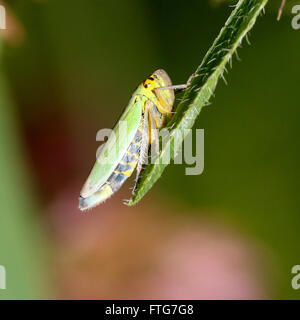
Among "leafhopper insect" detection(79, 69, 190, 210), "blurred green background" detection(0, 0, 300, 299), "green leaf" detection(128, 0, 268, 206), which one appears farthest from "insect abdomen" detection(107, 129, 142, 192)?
"green leaf" detection(128, 0, 268, 206)

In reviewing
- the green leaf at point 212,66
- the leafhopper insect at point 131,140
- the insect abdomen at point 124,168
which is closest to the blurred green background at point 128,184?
the leafhopper insect at point 131,140

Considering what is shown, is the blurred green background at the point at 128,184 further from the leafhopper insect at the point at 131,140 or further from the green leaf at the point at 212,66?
the green leaf at the point at 212,66

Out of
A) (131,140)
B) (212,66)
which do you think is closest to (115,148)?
(131,140)

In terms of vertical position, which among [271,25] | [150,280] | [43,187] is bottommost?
[150,280]

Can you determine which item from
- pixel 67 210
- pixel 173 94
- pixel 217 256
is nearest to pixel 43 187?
pixel 67 210

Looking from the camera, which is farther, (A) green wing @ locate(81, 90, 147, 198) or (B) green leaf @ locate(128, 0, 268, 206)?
(A) green wing @ locate(81, 90, 147, 198)

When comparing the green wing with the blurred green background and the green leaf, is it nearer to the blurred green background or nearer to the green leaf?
the blurred green background

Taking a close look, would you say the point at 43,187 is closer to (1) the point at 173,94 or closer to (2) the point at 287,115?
(1) the point at 173,94
